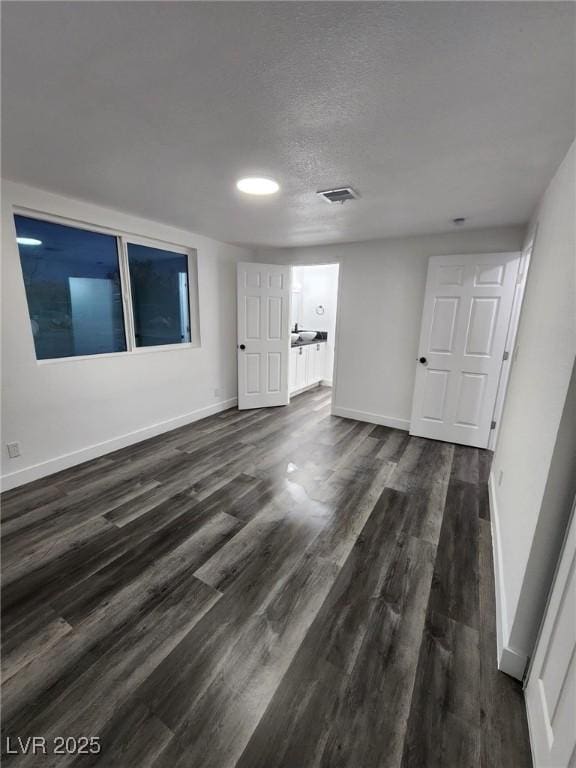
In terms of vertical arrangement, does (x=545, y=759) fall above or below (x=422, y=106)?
below

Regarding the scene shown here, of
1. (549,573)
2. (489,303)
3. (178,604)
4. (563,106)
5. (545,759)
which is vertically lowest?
(178,604)

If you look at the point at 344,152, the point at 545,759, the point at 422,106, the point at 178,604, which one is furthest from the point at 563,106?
the point at 178,604

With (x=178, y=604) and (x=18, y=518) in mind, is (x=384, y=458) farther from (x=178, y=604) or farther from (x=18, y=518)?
(x=18, y=518)

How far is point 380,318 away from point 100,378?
3.22 meters

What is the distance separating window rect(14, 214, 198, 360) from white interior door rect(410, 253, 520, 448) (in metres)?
2.87

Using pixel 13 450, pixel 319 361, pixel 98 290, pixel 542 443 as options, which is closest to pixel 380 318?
pixel 319 361

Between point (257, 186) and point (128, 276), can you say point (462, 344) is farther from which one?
point (128, 276)

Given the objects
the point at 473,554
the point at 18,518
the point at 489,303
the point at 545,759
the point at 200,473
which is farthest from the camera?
the point at 489,303

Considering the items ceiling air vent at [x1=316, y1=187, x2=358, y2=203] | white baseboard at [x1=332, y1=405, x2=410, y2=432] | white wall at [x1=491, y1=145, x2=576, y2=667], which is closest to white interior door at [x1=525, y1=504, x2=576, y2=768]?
white wall at [x1=491, y1=145, x2=576, y2=667]

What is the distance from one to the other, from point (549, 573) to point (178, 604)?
64.9 inches

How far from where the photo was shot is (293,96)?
129 centimetres

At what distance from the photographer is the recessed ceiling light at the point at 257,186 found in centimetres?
211

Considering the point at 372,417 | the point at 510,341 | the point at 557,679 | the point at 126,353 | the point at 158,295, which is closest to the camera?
the point at 557,679

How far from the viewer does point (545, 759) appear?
37.8 inches
